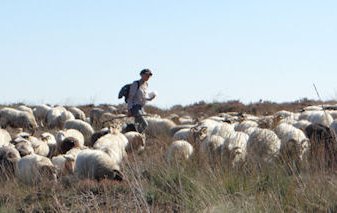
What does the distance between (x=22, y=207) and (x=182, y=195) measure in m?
2.33

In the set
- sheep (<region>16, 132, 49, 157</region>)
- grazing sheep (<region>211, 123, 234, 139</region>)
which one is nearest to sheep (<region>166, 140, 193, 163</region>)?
grazing sheep (<region>211, 123, 234, 139</region>)

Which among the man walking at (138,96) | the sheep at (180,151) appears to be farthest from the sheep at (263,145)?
the man walking at (138,96)

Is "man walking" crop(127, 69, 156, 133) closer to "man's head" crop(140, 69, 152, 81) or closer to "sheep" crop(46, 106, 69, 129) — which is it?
"man's head" crop(140, 69, 152, 81)

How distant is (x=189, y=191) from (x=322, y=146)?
3.62 meters

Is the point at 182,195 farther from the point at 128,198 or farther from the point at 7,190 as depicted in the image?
the point at 7,190

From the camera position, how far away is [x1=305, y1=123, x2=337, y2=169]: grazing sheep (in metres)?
9.63

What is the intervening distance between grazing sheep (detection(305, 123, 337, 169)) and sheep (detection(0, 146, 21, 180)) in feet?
15.5

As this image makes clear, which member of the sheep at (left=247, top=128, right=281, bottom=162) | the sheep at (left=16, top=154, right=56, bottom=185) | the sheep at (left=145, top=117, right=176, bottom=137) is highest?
the sheep at (left=247, top=128, right=281, bottom=162)

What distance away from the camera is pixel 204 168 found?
9.12 meters

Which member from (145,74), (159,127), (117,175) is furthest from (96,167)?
(159,127)

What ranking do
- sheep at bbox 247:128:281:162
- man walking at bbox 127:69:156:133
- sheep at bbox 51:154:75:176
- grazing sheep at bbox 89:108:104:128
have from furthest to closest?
grazing sheep at bbox 89:108:104:128
man walking at bbox 127:69:156:133
sheep at bbox 51:154:75:176
sheep at bbox 247:128:281:162

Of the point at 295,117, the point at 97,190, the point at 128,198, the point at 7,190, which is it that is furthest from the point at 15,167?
the point at 295,117

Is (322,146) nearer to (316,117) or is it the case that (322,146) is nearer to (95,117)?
(316,117)

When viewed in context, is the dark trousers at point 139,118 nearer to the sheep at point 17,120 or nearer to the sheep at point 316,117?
the sheep at point 316,117
